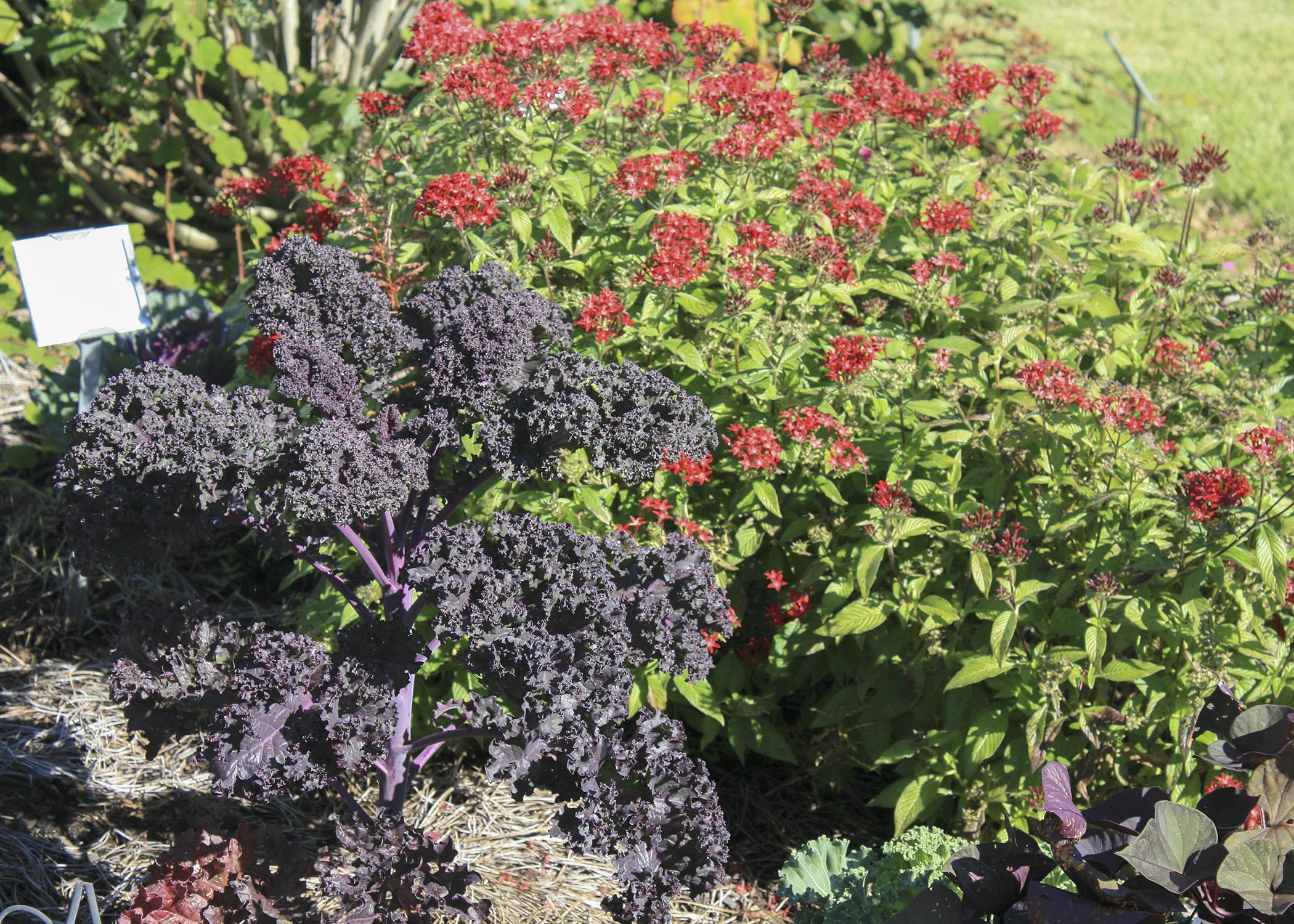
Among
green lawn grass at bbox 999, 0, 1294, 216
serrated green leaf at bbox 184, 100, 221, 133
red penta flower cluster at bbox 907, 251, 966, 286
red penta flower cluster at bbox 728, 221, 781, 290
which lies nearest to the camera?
red penta flower cluster at bbox 728, 221, 781, 290

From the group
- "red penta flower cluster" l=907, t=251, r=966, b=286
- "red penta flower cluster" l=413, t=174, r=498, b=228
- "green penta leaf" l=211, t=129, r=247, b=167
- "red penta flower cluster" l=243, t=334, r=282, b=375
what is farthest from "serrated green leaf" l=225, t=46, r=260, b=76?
"red penta flower cluster" l=907, t=251, r=966, b=286

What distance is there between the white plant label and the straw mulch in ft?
3.77

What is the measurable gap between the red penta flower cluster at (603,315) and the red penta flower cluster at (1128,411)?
1248 mm

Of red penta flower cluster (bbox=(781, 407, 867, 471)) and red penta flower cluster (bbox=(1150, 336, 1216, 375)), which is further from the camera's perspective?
red penta flower cluster (bbox=(1150, 336, 1216, 375))

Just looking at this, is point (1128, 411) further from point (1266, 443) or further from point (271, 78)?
point (271, 78)

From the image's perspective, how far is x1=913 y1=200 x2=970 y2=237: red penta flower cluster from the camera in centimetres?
325

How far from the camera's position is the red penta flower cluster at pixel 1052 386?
2797 millimetres

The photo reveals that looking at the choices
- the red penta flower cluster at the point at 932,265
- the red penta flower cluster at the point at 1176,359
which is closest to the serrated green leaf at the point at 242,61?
the red penta flower cluster at the point at 932,265

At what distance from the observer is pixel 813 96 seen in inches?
155

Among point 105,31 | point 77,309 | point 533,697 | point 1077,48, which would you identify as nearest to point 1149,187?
point 533,697

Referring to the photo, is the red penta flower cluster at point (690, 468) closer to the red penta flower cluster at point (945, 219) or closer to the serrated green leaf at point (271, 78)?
the red penta flower cluster at point (945, 219)

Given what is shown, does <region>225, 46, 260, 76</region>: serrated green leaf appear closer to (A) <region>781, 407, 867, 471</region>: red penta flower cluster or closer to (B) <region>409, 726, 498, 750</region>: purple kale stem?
Answer: (A) <region>781, 407, 867, 471</region>: red penta flower cluster

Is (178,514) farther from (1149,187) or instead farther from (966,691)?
(1149,187)

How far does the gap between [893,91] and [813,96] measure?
0.36m
